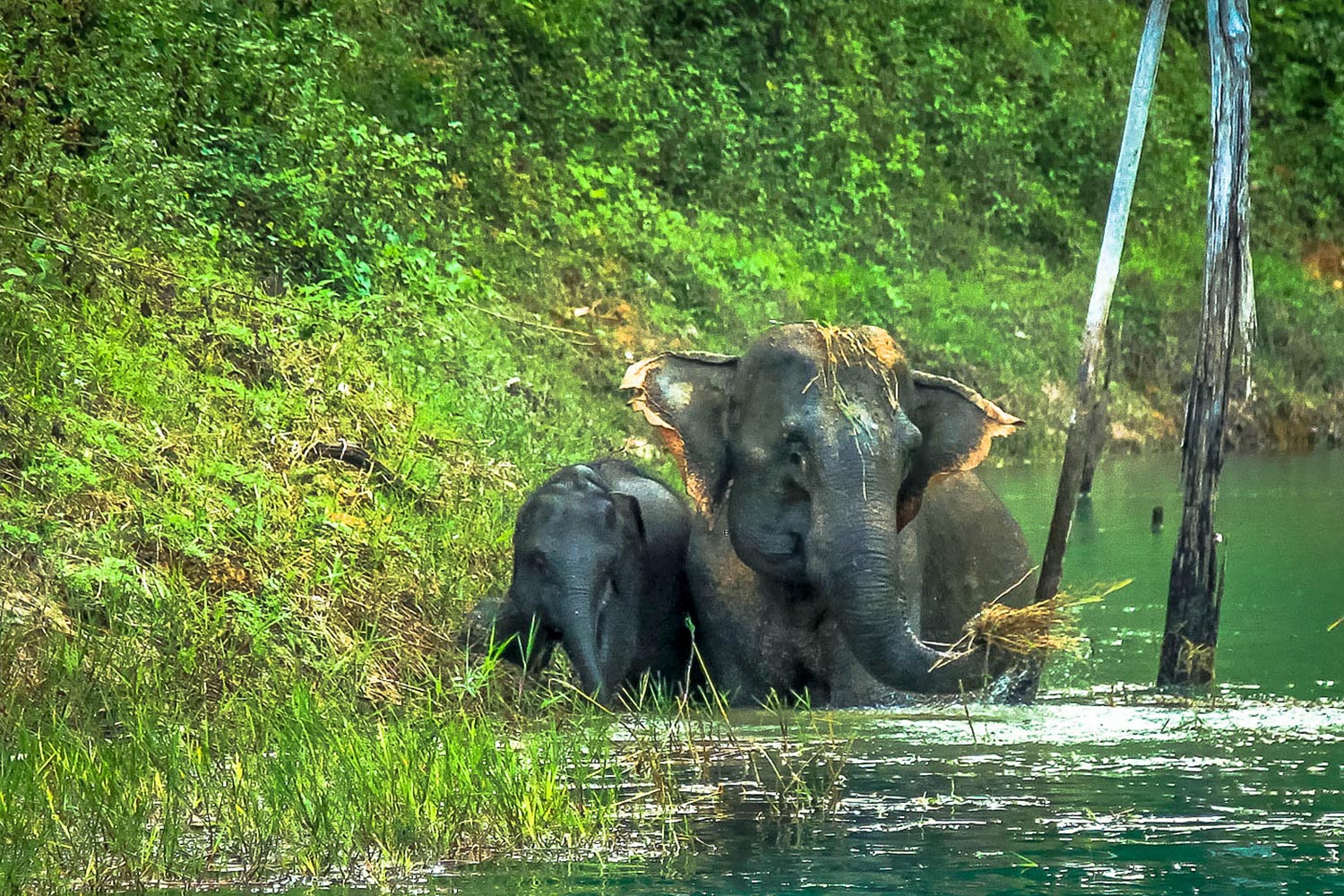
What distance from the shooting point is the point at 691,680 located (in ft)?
34.9

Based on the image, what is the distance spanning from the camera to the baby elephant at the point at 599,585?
9.91 m

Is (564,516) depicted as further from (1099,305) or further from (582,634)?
(1099,305)

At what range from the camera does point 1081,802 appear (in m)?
7.70

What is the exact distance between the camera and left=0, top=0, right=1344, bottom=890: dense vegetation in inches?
308

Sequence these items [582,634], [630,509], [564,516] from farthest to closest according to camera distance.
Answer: [630,509]
[564,516]
[582,634]

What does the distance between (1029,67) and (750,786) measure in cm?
2506

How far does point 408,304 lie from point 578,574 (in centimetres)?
427

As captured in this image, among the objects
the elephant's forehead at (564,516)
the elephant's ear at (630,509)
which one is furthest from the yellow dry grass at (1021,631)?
the elephant's ear at (630,509)

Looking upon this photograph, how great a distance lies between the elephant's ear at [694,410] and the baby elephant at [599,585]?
0.35m

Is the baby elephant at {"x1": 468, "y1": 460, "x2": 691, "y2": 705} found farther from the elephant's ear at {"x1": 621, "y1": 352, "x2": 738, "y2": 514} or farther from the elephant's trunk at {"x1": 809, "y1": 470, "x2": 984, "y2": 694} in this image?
the elephant's trunk at {"x1": 809, "y1": 470, "x2": 984, "y2": 694}

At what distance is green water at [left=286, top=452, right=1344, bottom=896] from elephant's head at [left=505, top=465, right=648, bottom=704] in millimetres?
862

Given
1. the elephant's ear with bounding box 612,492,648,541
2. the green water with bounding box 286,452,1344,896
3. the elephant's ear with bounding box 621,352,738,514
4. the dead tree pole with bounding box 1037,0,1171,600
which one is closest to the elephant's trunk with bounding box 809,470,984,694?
the green water with bounding box 286,452,1344,896

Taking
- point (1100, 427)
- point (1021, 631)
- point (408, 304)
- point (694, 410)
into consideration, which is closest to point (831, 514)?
point (1021, 631)

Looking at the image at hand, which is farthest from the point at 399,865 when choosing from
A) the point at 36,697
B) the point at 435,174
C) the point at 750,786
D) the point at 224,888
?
the point at 435,174
